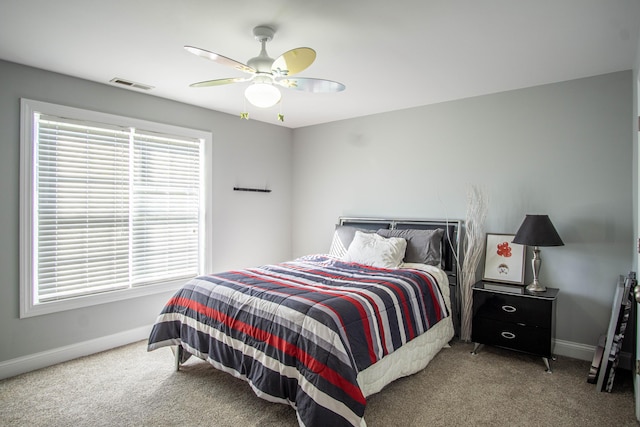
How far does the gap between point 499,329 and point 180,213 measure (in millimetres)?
3469

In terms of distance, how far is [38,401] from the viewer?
2.68 m

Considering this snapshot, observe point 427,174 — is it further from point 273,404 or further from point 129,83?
point 129,83

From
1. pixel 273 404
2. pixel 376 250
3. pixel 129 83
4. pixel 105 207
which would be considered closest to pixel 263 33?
pixel 129 83

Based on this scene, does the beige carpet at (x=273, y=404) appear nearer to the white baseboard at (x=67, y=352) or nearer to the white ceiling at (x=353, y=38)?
the white baseboard at (x=67, y=352)

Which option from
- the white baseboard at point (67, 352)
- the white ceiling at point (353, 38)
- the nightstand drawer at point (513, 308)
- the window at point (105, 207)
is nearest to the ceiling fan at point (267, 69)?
the white ceiling at point (353, 38)

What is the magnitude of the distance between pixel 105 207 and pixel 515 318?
12.8 feet

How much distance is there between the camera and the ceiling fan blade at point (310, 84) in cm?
261

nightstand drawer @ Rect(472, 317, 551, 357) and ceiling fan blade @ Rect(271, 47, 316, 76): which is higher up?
ceiling fan blade @ Rect(271, 47, 316, 76)

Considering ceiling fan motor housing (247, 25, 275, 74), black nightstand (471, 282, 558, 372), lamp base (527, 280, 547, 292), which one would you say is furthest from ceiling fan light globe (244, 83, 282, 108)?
lamp base (527, 280, 547, 292)

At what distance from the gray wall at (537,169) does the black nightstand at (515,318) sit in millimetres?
A: 372

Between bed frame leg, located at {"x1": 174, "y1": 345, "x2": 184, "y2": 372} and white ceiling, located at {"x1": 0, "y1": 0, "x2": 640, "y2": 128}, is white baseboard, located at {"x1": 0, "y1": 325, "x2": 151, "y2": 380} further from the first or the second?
white ceiling, located at {"x1": 0, "y1": 0, "x2": 640, "y2": 128}

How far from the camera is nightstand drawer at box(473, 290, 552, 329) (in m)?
3.12

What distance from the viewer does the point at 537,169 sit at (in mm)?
3592

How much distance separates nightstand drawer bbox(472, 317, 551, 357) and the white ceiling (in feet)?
7.15
